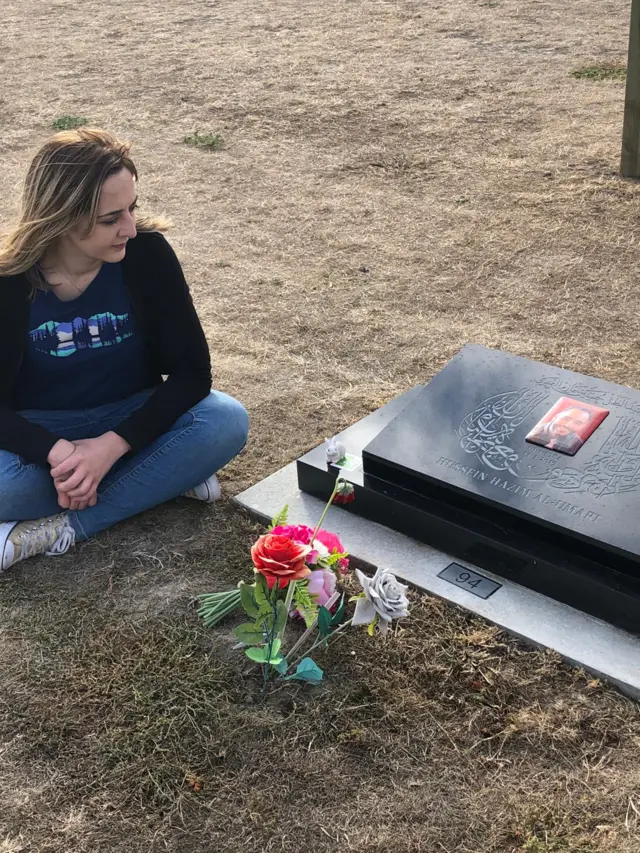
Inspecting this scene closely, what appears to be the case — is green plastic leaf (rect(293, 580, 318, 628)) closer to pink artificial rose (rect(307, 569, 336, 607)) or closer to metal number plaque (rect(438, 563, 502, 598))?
pink artificial rose (rect(307, 569, 336, 607))

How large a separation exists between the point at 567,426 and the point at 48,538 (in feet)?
5.09

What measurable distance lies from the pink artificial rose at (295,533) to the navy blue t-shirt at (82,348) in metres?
0.93

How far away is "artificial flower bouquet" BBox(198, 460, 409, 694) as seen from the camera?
2.12 metres

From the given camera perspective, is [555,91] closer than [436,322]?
No

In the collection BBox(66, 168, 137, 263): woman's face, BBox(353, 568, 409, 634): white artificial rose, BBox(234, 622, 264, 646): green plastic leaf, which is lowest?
BBox(234, 622, 264, 646): green plastic leaf

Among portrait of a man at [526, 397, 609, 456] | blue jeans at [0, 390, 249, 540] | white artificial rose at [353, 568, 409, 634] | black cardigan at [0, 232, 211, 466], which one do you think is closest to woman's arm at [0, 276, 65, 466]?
black cardigan at [0, 232, 211, 466]

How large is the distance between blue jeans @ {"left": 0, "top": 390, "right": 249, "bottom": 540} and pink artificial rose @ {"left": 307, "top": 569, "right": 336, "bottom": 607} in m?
0.80

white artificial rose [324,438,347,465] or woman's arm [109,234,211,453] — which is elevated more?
woman's arm [109,234,211,453]

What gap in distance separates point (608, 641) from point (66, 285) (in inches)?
69.3

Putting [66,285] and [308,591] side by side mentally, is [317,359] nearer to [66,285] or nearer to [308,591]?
[66,285]

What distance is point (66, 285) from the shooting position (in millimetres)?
2785

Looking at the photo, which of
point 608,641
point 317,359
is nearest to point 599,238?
point 317,359

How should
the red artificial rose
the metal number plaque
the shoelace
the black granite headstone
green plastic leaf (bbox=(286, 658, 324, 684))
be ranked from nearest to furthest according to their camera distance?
1. the red artificial rose
2. green plastic leaf (bbox=(286, 658, 324, 684))
3. the black granite headstone
4. the metal number plaque
5. the shoelace

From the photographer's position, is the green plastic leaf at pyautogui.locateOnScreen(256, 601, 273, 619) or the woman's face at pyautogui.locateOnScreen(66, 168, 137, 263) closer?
the green plastic leaf at pyautogui.locateOnScreen(256, 601, 273, 619)
